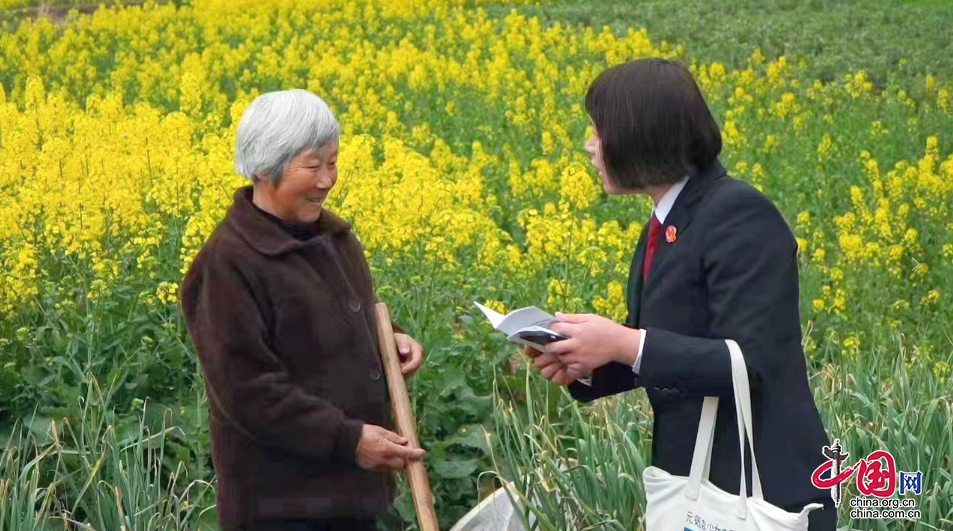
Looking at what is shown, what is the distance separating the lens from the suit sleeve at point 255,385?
2.88m

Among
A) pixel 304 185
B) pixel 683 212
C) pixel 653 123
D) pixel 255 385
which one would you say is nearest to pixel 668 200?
pixel 683 212

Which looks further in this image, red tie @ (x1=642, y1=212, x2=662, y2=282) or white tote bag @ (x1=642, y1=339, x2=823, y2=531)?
red tie @ (x1=642, y1=212, x2=662, y2=282)

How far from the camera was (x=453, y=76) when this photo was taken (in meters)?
12.4

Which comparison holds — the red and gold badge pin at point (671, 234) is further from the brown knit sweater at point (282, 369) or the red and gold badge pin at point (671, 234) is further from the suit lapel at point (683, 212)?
the brown knit sweater at point (282, 369)

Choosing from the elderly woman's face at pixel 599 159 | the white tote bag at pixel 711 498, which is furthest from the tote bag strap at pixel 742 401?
the elderly woman's face at pixel 599 159

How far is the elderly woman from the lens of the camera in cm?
290

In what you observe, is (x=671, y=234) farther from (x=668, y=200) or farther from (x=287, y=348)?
(x=287, y=348)

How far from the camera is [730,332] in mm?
2506

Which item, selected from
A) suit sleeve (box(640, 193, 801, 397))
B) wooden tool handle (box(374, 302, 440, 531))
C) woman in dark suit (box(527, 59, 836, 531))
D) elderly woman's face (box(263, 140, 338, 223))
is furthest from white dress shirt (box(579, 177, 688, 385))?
elderly woman's face (box(263, 140, 338, 223))

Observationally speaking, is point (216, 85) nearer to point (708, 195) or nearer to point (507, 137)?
point (507, 137)

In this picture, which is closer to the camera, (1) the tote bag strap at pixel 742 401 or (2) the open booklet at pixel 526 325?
(1) the tote bag strap at pixel 742 401

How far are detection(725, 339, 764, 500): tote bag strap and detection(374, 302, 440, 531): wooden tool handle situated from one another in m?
0.77

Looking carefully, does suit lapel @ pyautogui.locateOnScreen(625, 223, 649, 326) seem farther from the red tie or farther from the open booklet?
the open booklet

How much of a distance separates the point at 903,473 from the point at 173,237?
9.91ft
